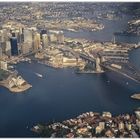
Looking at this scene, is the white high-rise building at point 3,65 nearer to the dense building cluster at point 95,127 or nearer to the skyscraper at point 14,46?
the skyscraper at point 14,46

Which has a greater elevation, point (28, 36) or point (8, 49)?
point (28, 36)

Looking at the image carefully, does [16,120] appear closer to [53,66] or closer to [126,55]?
[53,66]

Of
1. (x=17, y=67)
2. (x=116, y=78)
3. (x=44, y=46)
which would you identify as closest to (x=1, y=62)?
(x=17, y=67)

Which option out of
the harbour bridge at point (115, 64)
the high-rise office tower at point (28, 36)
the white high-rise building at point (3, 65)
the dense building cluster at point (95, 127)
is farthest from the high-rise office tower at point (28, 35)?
the dense building cluster at point (95, 127)

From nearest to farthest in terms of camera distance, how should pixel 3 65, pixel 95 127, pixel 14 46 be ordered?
pixel 95 127 < pixel 3 65 < pixel 14 46

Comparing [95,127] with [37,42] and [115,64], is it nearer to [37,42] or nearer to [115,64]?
[115,64]

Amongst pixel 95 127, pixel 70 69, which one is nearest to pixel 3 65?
pixel 70 69

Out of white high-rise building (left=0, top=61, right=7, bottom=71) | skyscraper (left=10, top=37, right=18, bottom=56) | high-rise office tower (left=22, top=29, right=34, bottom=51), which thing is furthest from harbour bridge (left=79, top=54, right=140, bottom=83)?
white high-rise building (left=0, top=61, right=7, bottom=71)
